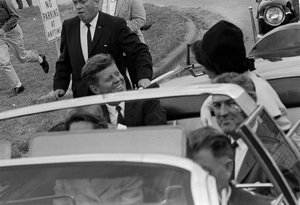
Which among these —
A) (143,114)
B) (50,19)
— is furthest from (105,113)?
(50,19)

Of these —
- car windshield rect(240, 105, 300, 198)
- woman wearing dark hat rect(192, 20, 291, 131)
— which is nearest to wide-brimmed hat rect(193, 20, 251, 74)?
woman wearing dark hat rect(192, 20, 291, 131)

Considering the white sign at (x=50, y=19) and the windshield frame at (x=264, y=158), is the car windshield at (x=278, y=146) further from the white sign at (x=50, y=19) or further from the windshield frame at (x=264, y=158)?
the white sign at (x=50, y=19)

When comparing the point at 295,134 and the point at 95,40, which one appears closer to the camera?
the point at 295,134

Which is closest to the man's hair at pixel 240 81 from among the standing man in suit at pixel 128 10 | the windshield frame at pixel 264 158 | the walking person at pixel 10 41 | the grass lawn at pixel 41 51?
the windshield frame at pixel 264 158

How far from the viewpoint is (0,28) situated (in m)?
9.75

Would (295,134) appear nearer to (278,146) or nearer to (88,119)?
(278,146)

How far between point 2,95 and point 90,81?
19.2 feet

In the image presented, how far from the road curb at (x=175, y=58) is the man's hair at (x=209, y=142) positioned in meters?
6.61

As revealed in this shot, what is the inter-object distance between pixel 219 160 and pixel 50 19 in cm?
623

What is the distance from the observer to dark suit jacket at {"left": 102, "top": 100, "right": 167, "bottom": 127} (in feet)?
13.1

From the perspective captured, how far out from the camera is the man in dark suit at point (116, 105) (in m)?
3.91

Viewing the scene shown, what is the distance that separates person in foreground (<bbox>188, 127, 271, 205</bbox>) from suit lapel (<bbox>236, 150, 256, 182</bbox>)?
1.15ft

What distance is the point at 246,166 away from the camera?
11.0 ft

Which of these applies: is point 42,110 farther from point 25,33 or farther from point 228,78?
point 25,33
